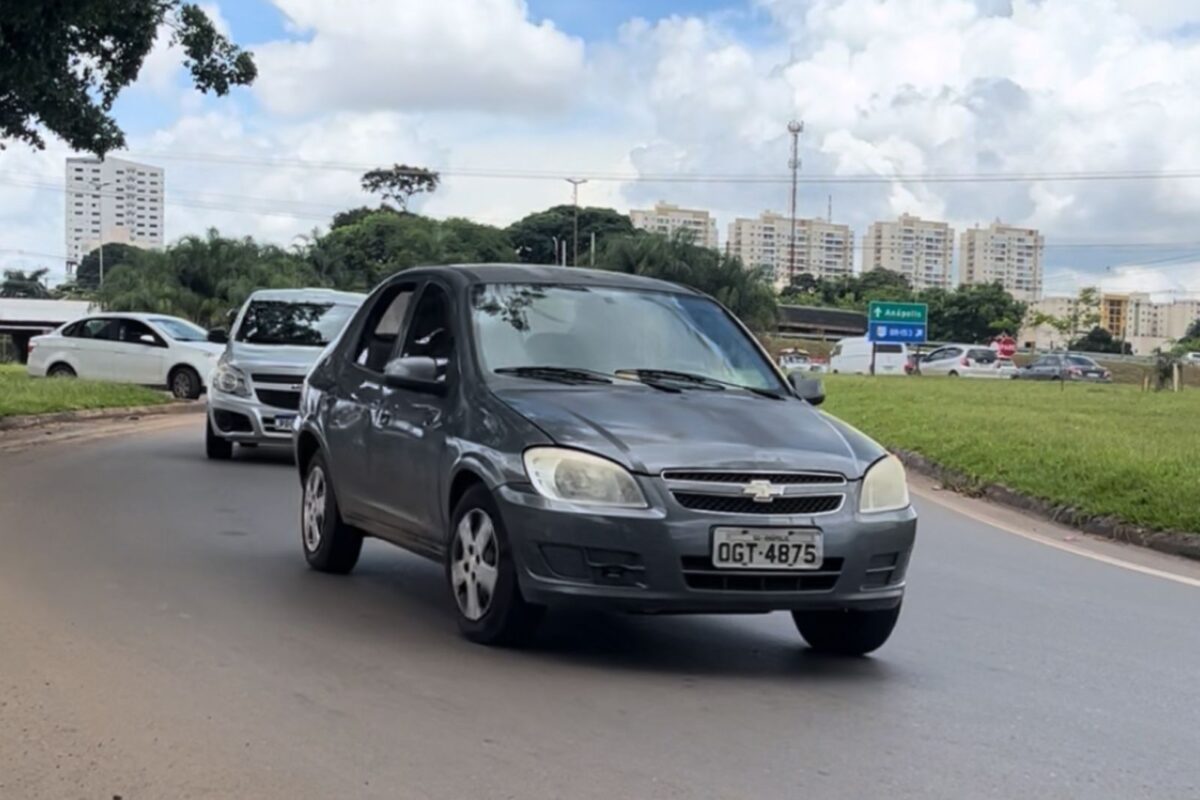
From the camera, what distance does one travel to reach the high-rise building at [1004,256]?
428ft

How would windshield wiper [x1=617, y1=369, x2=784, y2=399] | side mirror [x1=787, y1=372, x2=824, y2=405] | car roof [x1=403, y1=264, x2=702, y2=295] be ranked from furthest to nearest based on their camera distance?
car roof [x1=403, y1=264, x2=702, y2=295]
side mirror [x1=787, y1=372, x2=824, y2=405]
windshield wiper [x1=617, y1=369, x2=784, y2=399]

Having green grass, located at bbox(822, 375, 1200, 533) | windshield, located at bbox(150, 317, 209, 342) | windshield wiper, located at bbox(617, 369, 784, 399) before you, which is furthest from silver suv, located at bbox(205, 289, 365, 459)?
windshield, located at bbox(150, 317, 209, 342)

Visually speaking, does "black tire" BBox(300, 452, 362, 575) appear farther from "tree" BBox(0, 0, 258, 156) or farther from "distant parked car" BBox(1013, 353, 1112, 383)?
"distant parked car" BBox(1013, 353, 1112, 383)

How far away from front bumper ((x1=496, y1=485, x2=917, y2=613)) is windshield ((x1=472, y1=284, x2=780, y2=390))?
1.10m

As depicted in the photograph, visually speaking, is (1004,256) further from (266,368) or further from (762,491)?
(762,491)

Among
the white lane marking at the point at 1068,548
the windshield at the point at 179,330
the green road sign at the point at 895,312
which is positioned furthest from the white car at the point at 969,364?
the white lane marking at the point at 1068,548

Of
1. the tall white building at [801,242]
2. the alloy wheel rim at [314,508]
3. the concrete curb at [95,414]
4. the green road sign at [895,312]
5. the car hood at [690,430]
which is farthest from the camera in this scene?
the tall white building at [801,242]

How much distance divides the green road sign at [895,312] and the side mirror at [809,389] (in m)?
45.3

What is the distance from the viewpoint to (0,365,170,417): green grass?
19219 millimetres

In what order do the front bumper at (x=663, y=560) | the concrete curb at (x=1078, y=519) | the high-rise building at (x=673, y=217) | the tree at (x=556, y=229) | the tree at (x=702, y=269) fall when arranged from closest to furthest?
1. the front bumper at (x=663, y=560)
2. the concrete curb at (x=1078, y=519)
3. the tree at (x=702, y=269)
4. the tree at (x=556, y=229)
5. the high-rise building at (x=673, y=217)

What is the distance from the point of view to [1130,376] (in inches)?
2338

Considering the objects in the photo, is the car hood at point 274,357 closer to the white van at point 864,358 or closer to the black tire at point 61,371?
the black tire at point 61,371

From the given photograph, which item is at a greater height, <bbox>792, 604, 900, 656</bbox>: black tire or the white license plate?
the white license plate

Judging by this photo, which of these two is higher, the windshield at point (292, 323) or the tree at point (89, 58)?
the tree at point (89, 58)
